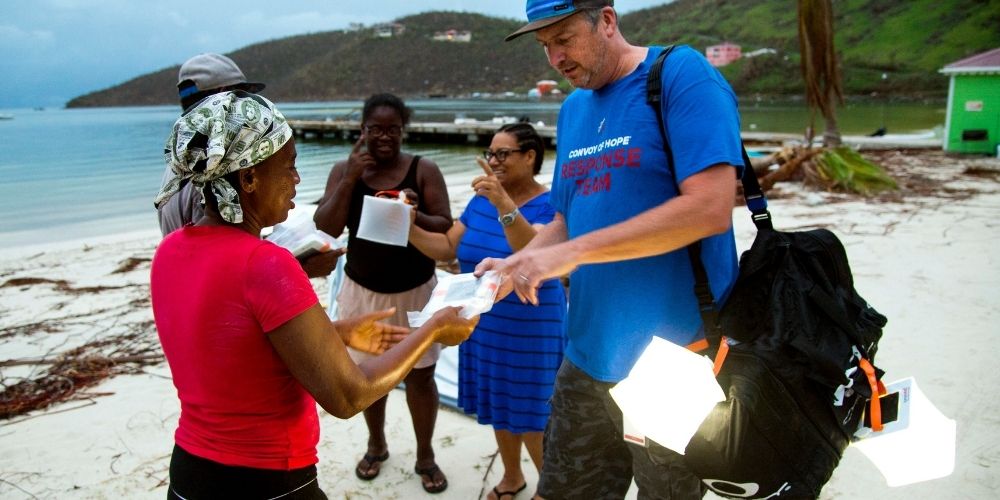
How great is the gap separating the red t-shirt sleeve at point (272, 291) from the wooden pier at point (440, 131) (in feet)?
90.4

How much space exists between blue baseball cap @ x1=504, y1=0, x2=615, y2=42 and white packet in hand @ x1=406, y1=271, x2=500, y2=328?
774mm

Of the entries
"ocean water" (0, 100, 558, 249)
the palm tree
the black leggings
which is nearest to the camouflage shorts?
the black leggings

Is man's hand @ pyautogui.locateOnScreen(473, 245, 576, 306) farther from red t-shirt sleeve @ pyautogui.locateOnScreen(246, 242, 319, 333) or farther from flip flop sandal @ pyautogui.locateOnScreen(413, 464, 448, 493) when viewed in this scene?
flip flop sandal @ pyautogui.locateOnScreen(413, 464, 448, 493)

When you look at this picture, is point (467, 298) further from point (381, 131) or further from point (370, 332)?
point (381, 131)

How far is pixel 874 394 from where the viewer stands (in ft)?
5.39

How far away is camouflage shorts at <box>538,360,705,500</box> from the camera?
2.14 meters

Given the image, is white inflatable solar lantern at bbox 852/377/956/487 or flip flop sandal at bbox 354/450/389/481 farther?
flip flop sandal at bbox 354/450/389/481

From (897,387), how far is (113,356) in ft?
18.6

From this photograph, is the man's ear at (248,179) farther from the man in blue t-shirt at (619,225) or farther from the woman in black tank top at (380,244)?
the woman in black tank top at (380,244)

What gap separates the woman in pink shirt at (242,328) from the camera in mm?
1465

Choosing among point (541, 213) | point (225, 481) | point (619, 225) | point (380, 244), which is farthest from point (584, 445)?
point (380, 244)

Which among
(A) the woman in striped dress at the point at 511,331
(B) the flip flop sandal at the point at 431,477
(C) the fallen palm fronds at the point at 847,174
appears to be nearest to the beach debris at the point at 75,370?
(B) the flip flop sandal at the point at 431,477

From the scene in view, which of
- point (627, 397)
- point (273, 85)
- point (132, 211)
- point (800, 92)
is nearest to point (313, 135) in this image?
point (132, 211)

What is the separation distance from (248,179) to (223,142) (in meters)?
0.13
